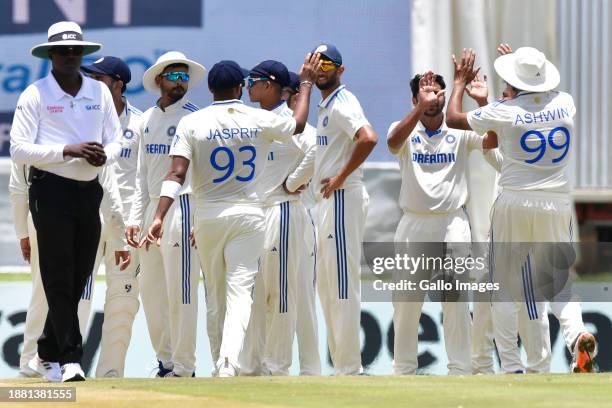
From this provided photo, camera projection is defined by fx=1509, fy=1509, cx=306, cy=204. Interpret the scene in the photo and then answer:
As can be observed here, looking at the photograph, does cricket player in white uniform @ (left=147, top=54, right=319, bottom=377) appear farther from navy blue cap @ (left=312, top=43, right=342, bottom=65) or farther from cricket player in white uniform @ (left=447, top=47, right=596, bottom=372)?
cricket player in white uniform @ (left=447, top=47, right=596, bottom=372)

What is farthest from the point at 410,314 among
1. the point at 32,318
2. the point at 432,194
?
the point at 32,318

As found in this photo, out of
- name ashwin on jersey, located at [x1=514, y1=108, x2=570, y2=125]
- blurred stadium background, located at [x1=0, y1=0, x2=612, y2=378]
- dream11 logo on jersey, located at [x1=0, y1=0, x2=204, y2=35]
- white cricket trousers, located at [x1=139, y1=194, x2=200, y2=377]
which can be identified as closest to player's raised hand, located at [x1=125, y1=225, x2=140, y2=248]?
white cricket trousers, located at [x1=139, y1=194, x2=200, y2=377]

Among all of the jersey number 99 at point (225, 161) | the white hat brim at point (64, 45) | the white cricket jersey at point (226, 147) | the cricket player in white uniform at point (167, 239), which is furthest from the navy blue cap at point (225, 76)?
the cricket player in white uniform at point (167, 239)

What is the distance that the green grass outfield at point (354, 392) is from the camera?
657 centimetres

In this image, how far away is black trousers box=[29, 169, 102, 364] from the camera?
7625 millimetres

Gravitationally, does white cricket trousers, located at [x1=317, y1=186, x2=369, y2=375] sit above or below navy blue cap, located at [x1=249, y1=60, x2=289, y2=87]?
below

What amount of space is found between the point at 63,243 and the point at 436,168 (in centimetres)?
276

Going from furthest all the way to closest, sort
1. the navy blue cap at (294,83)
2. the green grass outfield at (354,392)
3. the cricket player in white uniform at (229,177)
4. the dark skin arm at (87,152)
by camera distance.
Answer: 1. the navy blue cap at (294,83)
2. the cricket player in white uniform at (229,177)
3. the dark skin arm at (87,152)
4. the green grass outfield at (354,392)

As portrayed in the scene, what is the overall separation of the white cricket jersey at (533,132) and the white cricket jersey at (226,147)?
140 cm

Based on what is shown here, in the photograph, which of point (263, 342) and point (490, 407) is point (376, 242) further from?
point (490, 407)

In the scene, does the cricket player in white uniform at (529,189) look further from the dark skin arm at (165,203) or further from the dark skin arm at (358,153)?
the dark skin arm at (165,203)

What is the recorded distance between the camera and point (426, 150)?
31.1ft

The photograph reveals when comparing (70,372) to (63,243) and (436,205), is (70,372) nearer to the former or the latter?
(63,243)

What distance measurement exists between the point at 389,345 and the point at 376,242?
1644 mm
